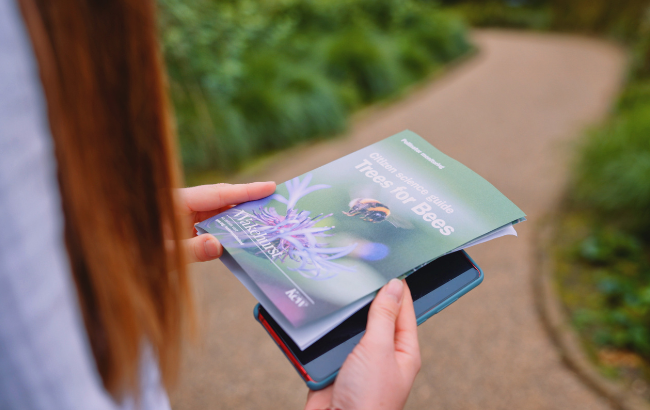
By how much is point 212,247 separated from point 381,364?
0.48 meters

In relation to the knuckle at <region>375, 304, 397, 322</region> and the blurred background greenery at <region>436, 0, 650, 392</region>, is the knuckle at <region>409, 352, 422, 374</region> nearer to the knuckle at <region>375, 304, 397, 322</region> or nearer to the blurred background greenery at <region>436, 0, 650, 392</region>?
the knuckle at <region>375, 304, 397, 322</region>

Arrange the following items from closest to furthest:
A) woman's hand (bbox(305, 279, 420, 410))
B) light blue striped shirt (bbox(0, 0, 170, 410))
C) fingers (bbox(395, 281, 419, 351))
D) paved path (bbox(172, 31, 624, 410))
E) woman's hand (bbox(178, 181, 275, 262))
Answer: light blue striped shirt (bbox(0, 0, 170, 410))
woman's hand (bbox(305, 279, 420, 410))
fingers (bbox(395, 281, 419, 351))
woman's hand (bbox(178, 181, 275, 262))
paved path (bbox(172, 31, 624, 410))

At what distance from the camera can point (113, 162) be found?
1.85ft

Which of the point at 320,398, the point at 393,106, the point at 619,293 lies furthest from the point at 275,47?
the point at 320,398

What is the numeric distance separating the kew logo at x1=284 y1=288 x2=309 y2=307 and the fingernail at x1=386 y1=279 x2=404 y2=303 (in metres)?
0.19

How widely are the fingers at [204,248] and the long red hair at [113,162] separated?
32 centimetres

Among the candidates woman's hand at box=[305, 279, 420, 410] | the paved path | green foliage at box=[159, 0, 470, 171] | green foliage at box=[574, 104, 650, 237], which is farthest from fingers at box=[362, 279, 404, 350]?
green foliage at box=[159, 0, 470, 171]

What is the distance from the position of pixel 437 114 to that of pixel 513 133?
0.96 metres

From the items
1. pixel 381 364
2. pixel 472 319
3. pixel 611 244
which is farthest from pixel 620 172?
pixel 381 364

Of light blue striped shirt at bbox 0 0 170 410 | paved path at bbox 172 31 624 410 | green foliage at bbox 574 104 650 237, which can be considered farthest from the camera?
green foliage at bbox 574 104 650 237

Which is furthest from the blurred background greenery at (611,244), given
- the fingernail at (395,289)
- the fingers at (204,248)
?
the fingers at (204,248)

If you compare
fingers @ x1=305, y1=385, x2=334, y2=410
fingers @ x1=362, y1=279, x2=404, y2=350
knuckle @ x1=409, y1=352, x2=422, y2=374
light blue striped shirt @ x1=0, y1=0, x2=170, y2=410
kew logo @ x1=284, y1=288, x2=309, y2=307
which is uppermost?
light blue striped shirt @ x1=0, y1=0, x2=170, y2=410

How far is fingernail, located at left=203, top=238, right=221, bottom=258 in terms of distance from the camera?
984 mm

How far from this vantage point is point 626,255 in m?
2.79
